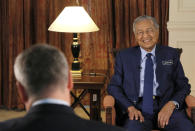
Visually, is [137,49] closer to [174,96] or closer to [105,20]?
[174,96]

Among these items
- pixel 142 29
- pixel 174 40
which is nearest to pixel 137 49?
pixel 142 29

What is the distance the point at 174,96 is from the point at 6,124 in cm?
213

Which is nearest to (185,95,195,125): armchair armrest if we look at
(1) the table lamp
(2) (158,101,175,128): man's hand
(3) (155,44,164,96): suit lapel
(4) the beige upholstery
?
(4) the beige upholstery

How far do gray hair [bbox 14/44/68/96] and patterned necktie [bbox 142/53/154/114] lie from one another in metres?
1.92

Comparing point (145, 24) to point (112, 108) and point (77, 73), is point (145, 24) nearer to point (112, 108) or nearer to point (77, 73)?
point (112, 108)

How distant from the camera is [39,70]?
46.9 inches

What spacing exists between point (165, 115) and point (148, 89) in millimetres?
266

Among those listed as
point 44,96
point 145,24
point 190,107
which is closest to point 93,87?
point 145,24

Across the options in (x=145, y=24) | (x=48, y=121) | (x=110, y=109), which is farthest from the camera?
(x=145, y=24)

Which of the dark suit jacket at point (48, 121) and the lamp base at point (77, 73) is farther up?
the dark suit jacket at point (48, 121)

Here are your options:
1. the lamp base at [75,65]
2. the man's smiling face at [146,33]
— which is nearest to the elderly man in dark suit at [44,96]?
the man's smiling face at [146,33]

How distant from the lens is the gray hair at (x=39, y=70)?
1190 mm

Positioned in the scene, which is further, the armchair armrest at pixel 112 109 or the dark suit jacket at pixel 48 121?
the armchair armrest at pixel 112 109

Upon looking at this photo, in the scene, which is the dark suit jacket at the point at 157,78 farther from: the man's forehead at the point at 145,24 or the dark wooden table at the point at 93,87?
the dark wooden table at the point at 93,87
